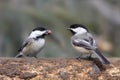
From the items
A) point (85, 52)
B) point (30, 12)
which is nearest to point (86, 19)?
point (30, 12)

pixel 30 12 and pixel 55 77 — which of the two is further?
pixel 30 12

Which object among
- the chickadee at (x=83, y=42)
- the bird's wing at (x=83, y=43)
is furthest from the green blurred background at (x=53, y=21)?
the bird's wing at (x=83, y=43)

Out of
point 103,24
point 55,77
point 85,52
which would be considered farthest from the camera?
point 103,24

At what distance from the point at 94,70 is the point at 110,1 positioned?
6471mm

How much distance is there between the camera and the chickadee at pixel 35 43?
597 centimetres

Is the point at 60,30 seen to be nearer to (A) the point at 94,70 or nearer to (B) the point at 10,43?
(B) the point at 10,43

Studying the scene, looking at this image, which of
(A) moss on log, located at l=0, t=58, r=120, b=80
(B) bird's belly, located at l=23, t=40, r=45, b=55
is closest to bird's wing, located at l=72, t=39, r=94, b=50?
(A) moss on log, located at l=0, t=58, r=120, b=80

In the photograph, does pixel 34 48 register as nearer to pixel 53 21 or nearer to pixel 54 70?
pixel 54 70

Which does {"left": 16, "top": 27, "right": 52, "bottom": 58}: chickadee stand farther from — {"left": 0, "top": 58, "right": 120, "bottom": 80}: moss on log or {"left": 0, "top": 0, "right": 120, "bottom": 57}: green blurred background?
{"left": 0, "top": 0, "right": 120, "bottom": 57}: green blurred background

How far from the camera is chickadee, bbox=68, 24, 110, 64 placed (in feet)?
18.3

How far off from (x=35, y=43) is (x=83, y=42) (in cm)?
55

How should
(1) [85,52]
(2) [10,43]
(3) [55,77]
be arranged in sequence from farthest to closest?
(2) [10,43] < (1) [85,52] < (3) [55,77]

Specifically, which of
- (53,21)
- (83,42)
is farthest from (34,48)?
(53,21)

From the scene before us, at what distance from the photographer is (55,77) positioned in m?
5.27
